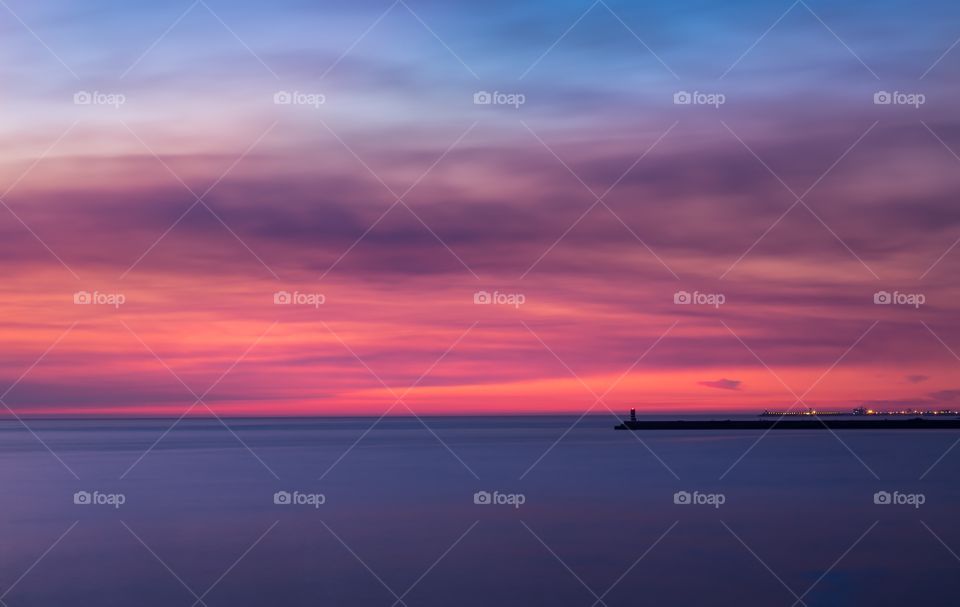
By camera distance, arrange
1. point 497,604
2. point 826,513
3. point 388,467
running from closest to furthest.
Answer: point 497,604
point 826,513
point 388,467

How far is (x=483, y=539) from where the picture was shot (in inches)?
1085

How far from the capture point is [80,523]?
1237 inches

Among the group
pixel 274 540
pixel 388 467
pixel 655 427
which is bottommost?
pixel 274 540

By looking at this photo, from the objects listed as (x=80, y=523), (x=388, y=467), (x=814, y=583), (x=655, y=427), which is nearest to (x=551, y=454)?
(x=388, y=467)

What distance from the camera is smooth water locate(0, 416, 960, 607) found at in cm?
2136

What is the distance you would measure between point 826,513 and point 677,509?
16.5 feet

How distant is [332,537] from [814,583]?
1317 centimetres

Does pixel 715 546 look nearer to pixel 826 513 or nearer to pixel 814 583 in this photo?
pixel 814 583

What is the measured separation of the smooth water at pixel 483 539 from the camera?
21.4m

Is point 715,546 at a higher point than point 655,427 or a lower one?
lower

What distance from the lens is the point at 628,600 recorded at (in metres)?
20.8

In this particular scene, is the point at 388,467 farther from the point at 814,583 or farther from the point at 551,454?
the point at 814,583

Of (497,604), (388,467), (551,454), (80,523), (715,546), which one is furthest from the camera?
(551,454)

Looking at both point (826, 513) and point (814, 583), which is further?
point (826, 513)
